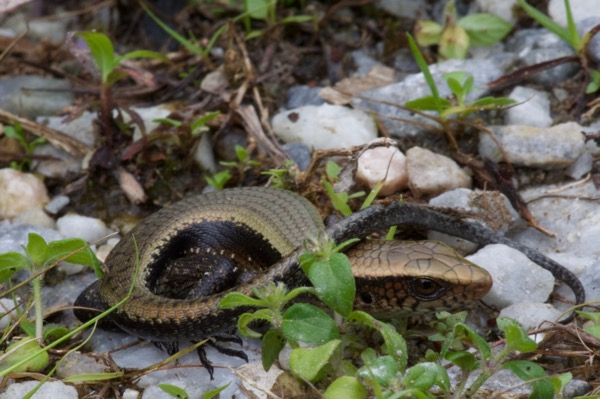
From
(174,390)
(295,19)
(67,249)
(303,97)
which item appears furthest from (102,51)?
(174,390)

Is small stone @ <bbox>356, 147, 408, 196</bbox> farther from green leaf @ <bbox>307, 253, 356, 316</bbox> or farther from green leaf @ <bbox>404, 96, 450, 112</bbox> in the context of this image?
green leaf @ <bbox>307, 253, 356, 316</bbox>

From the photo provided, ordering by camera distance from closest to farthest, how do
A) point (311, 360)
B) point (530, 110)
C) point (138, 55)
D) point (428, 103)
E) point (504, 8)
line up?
1. point (311, 360)
2. point (428, 103)
3. point (530, 110)
4. point (138, 55)
5. point (504, 8)

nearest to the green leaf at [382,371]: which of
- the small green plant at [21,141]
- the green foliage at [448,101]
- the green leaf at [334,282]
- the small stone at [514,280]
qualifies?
the green leaf at [334,282]

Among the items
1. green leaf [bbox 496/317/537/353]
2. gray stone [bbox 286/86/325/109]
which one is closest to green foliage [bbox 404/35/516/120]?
gray stone [bbox 286/86/325/109]

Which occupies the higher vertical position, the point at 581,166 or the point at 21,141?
the point at 581,166

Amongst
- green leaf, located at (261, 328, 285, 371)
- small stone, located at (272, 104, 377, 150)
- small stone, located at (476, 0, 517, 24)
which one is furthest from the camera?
small stone, located at (476, 0, 517, 24)

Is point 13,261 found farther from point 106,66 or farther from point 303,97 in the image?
point 303,97

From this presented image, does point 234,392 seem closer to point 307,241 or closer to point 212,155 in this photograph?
point 307,241

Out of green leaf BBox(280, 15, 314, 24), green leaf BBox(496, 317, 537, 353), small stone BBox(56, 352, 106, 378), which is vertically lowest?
small stone BBox(56, 352, 106, 378)

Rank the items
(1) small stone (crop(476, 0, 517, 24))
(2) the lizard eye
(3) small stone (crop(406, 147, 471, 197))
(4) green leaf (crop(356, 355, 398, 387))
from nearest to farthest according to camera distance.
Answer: (4) green leaf (crop(356, 355, 398, 387)), (2) the lizard eye, (3) small stone (crop(406, 147, 471, 197)), (1) small stone (crop(476, 0, 517, 24))
